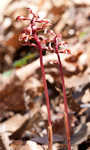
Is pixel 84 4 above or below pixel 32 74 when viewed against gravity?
above

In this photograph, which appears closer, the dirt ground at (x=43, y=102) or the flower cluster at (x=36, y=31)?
the flower cluster at (x=36, y=31)

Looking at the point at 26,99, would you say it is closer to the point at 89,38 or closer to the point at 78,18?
the point at 89,38

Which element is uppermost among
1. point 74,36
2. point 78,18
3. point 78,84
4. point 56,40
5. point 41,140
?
point 78,18

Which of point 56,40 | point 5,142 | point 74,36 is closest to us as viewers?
point 56,40

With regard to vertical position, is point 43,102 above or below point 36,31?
below

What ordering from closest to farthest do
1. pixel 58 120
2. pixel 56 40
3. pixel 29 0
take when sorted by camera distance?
1. pixel 56 40
2. pixel 58 120
3. pixel 29 0

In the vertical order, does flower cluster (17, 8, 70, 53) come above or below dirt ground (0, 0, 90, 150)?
above

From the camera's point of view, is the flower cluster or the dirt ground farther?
the dirt ground

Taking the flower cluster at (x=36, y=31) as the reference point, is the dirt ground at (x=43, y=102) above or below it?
below

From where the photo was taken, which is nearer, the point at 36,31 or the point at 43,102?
the point at 36,31

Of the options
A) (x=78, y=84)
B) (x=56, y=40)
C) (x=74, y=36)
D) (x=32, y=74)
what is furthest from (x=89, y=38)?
(x=56, y=40)

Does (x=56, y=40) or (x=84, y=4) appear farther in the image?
(x=84, y=4)
